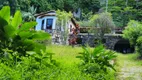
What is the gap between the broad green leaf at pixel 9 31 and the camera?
342 centimetres

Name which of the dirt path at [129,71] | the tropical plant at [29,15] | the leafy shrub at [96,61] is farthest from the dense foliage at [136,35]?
the tropical plant at [29,15]

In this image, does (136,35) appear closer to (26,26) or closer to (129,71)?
(129,71)

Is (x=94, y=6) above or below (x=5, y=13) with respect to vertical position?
above

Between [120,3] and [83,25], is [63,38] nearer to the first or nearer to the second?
[83,25]

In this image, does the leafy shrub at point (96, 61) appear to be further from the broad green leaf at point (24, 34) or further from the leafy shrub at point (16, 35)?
the broad green leaf at point (24, 34)

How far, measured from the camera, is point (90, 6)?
148ft

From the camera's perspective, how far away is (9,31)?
136 inches

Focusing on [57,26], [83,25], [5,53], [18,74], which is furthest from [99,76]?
[83,25]

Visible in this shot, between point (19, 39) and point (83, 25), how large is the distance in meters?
32.6

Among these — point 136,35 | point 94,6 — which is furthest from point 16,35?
point 94,6

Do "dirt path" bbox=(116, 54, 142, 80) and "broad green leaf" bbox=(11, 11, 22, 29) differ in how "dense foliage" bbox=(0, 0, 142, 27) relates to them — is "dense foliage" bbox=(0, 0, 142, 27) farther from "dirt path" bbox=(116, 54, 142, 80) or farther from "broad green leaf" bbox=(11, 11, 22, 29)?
"broad green leaf" bbox=(11, 11, 22, 29)

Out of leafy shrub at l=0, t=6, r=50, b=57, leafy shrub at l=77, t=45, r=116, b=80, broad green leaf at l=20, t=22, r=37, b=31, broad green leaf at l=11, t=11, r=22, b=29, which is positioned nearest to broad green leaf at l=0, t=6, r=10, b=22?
Answer: leafy shrub at l=0, t=6, r=50, b=57

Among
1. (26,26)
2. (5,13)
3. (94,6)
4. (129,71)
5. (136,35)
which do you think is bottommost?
(129,71)

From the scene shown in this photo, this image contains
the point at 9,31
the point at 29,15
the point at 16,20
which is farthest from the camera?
the point at 29,15
